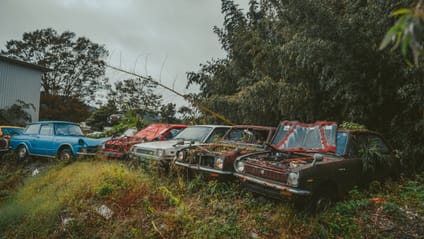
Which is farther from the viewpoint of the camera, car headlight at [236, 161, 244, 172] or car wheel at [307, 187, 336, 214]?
car headlight at [236, 161, 244, 172]

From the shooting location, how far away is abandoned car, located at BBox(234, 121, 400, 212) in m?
4.27

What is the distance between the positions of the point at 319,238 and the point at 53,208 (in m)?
4.85

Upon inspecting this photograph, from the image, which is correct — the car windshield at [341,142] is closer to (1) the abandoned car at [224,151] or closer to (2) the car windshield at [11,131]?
(1) the abandoned car at [224,151]

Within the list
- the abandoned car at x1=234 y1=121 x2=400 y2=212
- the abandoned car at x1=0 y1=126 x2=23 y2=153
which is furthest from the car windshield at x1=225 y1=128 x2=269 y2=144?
the abandoned car at x1=0 y1=126 x2=23 y2=153

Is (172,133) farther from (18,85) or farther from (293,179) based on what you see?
(18,85)

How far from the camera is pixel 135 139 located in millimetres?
8906

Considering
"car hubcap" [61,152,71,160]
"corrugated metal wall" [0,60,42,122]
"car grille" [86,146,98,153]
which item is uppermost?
"corrugated metal wall" [0,60,42,122]

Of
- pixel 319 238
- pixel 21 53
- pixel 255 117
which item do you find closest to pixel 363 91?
pixel 255 117

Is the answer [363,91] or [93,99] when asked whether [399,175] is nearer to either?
[363,91]

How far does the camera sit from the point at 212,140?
7.49m

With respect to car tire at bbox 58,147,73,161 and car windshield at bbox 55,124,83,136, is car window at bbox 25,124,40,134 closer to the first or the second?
car windshield at bbox 55,124,83,136

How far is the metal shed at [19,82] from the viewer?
19094 mm

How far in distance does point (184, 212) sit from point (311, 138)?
2.99 meters

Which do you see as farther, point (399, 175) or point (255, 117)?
point (255, 117)
